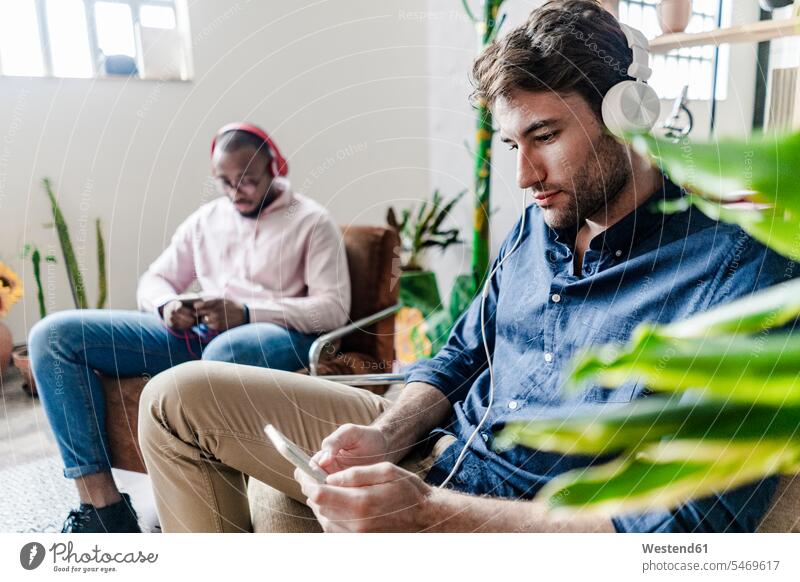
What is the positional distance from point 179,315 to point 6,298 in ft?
0.80

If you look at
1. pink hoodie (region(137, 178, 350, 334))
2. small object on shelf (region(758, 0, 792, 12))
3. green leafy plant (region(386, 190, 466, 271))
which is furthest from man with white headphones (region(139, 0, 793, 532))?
green leafy plant (region(386, 190, 466, 271))

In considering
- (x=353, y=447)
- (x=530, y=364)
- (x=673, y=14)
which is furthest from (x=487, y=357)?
(x=673, y=14)

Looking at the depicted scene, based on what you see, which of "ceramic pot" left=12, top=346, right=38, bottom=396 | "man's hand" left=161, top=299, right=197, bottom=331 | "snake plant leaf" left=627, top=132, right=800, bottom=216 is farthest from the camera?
"man's hand" left=161, top=299, right=197, bottom=331

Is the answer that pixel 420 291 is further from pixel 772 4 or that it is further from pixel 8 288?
pixel 772 4

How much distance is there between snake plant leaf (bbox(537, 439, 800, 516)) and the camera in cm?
51

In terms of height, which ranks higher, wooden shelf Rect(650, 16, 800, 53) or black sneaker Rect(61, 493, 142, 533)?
wooden shelf Rect(650, 16, 800, 53)

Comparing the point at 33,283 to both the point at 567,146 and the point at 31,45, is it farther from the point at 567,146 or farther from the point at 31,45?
the point at 567,146

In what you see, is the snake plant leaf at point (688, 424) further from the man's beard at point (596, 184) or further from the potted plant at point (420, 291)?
the potted plant at point (420, 291)

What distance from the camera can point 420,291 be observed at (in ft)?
5.31

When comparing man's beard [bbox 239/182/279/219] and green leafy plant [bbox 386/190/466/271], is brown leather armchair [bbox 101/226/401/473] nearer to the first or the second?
man's beard [bbox 239/182/279/219]

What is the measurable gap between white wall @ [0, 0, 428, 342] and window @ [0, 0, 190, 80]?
24mm
